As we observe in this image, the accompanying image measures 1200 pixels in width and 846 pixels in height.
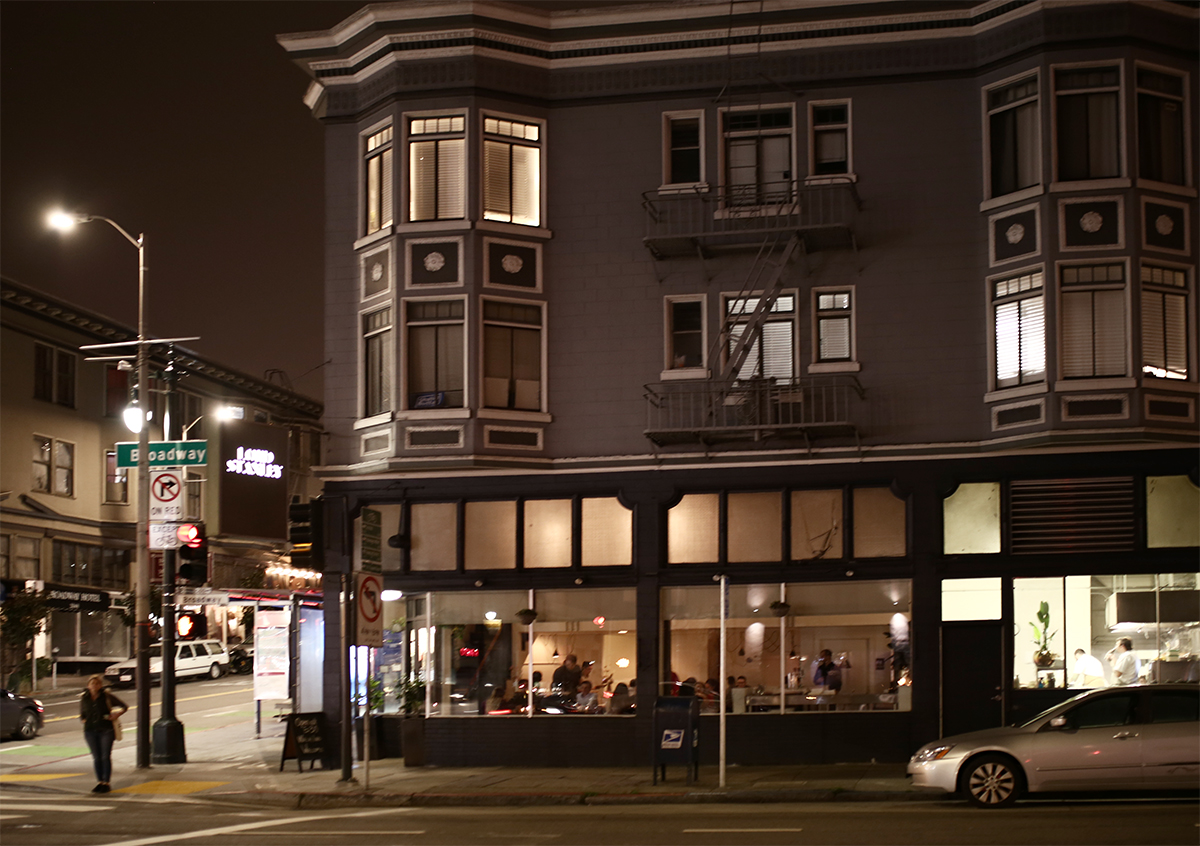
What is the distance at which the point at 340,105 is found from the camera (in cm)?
2416

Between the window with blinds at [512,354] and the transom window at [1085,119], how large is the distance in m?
8.90

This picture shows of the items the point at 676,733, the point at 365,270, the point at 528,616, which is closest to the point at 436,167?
the point at 365,270

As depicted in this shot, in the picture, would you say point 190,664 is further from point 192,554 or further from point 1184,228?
point 1184,228

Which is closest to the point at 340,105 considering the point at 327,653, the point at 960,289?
Result: the point at 327,653

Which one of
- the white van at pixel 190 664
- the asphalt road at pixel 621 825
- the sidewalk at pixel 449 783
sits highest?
the asphalt road at pixel 621 825

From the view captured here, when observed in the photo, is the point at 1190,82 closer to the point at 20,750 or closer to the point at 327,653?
the point at 327,653

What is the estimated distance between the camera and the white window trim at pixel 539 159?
22734 mm

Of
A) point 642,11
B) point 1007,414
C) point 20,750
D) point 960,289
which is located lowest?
point 20,750

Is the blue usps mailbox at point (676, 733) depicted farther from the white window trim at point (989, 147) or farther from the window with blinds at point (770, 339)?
the white window trim at point (989, 147)

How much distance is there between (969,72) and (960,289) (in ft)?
11.8

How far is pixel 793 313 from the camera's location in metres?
22.4

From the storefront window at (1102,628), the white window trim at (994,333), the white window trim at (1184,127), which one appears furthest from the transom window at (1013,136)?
the storefront window at (1102,628)

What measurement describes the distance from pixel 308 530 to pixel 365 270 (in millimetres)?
4726

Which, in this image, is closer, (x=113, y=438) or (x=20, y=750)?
(x=20, y=750)
